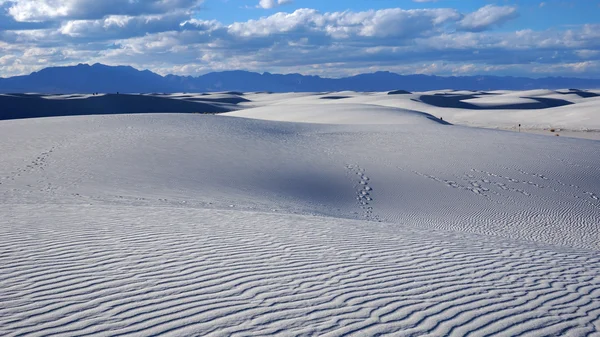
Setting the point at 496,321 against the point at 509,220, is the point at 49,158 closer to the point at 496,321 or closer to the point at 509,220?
the point at 509,220

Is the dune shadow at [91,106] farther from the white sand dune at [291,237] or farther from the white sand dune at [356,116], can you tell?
the white sand dune at [291,237]

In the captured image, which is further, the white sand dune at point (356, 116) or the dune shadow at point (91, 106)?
the dune shadow at point (91, 106)

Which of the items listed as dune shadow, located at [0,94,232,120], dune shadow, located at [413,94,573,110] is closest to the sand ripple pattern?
dune shadow, located at [0,94,232,120]

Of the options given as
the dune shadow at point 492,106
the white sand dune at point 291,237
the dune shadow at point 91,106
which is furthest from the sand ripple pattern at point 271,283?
the dune shadow at point 492,106

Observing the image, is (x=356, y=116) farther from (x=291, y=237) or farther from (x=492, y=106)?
(x=492, y=106)

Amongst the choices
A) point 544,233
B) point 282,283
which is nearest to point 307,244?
point 282,283

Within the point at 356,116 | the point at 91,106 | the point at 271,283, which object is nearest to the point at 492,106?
the point at 356,116
